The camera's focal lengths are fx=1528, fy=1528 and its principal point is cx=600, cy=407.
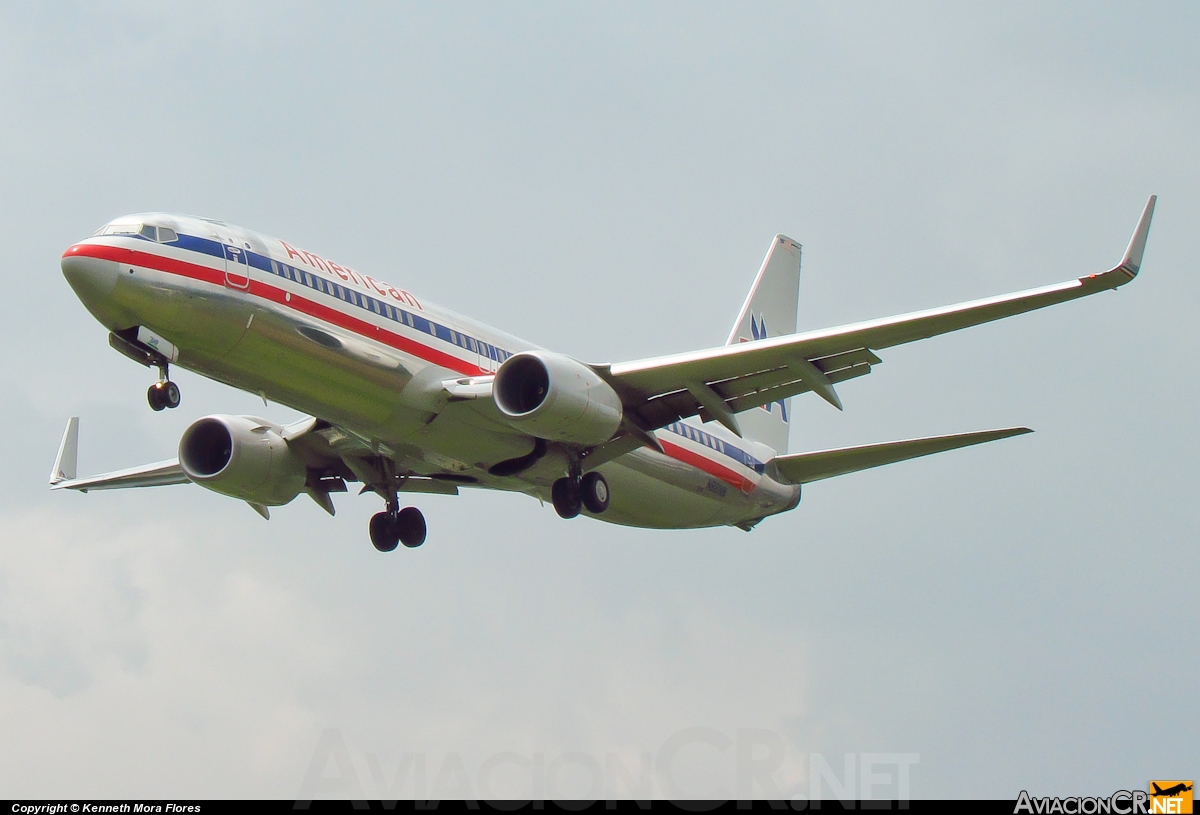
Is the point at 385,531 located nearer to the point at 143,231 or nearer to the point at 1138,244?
the point at 143,231

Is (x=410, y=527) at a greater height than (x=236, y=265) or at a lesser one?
lesser

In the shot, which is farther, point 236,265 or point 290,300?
point 290,300

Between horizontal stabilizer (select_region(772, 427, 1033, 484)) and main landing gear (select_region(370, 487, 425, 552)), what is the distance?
8703 mm

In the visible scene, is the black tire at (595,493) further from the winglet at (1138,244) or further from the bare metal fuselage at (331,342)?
the winglet at (1138,244)

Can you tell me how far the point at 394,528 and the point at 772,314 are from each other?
534 inches

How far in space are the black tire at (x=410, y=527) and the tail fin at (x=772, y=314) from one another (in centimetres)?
897

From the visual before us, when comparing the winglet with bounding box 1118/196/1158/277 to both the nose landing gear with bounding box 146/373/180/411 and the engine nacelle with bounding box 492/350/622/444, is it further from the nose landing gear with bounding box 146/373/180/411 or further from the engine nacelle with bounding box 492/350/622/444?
the nose landing gear with bounding box 146/373/180/411

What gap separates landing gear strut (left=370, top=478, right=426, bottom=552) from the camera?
35.4 m

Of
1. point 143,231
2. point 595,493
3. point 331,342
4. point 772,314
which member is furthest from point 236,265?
point 772,314

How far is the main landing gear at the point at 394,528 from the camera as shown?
35.4 metres

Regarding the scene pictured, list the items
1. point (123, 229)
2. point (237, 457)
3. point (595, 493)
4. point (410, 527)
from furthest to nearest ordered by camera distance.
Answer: point (410, 527), point (237, 457), point (595, 493), point (123, 229)

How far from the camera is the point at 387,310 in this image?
1164 inches

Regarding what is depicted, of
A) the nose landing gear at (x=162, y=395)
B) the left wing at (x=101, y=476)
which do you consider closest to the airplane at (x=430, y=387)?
the nose landing gear at (x=162, y=395)

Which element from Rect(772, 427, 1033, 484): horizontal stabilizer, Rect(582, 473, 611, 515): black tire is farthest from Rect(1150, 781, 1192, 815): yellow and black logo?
Rect(582, 473, 611, 515): black tire
